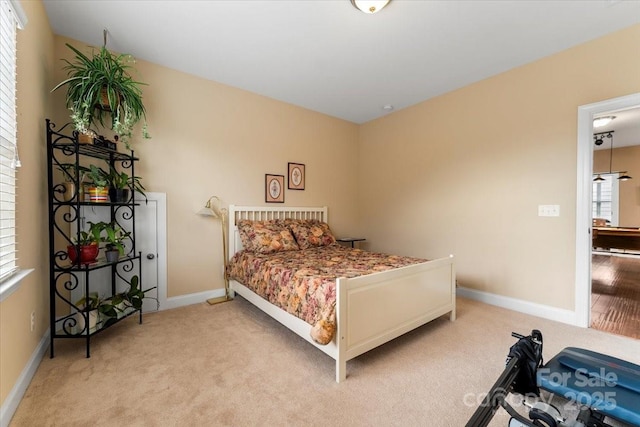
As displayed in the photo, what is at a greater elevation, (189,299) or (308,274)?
(308,274)

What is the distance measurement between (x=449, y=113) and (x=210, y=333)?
3860 millimetres

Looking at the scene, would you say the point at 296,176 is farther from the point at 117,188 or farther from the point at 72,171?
the point at 72,171

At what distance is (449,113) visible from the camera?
11.8 feet

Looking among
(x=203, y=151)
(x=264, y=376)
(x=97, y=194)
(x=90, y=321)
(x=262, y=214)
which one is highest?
(x=203, y=151)

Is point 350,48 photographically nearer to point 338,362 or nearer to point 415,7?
point 415,7

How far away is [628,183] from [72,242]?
407 inches

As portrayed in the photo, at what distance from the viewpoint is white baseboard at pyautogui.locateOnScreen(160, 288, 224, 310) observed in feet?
10.0

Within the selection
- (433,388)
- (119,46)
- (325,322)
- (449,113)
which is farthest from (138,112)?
(449,113)

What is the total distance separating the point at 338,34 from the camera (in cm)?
246

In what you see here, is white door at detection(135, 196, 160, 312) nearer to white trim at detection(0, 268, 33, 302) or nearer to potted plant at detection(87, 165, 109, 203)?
potted plant at detection(87, 165, 109, 203)

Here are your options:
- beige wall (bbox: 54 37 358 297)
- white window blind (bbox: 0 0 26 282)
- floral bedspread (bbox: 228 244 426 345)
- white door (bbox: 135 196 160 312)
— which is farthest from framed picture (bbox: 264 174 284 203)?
white window blind (bbox: 0 0 26 282)

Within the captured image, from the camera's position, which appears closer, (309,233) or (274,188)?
(309,233)

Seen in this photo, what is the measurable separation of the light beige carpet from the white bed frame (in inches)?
6.8

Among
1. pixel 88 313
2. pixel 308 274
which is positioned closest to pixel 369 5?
pixel 308 274
